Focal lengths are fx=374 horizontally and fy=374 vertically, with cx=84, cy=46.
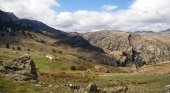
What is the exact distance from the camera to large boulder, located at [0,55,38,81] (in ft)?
186

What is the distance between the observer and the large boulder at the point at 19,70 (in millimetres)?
56622

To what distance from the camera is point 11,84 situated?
159ft

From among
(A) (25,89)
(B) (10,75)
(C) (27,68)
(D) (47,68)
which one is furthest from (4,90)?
(D) (47,68)

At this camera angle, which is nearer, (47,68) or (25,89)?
(25,89)

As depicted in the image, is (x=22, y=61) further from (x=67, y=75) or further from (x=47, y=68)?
(x=47, y=68)

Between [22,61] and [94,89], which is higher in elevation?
[22,61]

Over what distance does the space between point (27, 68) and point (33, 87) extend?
42.4ft

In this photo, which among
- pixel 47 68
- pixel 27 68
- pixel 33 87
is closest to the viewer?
pixel 33 87

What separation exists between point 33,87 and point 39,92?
392cm

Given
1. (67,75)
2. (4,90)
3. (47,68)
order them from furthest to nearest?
(47,68) → (67,75) → (4,90)

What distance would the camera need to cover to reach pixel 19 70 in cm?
5950

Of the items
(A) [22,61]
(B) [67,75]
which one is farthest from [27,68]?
(B) [67,75]

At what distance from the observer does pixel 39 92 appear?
146 feet

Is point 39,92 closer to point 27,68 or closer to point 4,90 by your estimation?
point 4,90
